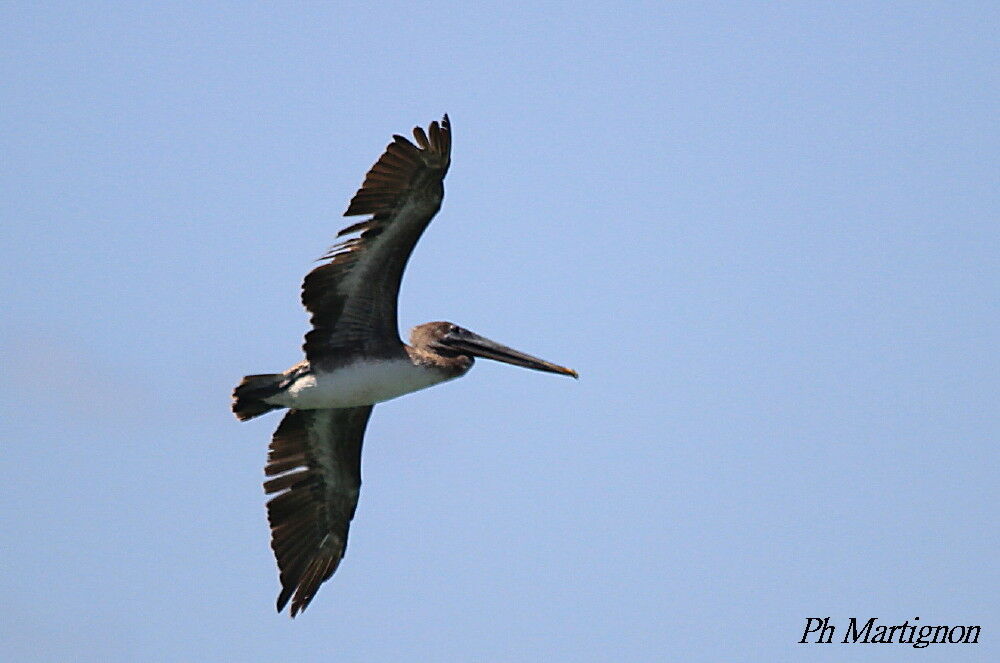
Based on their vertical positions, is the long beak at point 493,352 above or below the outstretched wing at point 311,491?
above

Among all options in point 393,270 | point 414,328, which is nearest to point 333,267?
point 393,270

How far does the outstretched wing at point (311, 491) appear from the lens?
52.5 feet

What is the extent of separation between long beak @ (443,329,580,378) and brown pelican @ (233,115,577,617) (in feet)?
0.03

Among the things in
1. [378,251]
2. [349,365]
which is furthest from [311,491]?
[378,251]

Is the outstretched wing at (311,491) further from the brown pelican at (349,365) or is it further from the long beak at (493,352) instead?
the long beak at (493,352)

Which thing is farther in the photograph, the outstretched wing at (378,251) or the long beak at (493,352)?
the long beak at (493,352)

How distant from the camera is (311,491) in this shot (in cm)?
1622

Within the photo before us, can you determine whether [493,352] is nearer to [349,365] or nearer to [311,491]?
[349,365]

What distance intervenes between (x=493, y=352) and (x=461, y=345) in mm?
368

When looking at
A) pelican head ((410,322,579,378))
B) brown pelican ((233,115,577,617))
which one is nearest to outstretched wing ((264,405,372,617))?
brown pelican ((233,115,577,617))

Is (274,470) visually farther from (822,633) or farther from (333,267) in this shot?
(822,633)

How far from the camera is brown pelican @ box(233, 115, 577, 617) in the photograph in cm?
1432

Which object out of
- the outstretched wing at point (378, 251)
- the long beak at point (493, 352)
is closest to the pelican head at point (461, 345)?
the long beak at point (493, 352)

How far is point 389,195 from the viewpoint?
14289 mm
